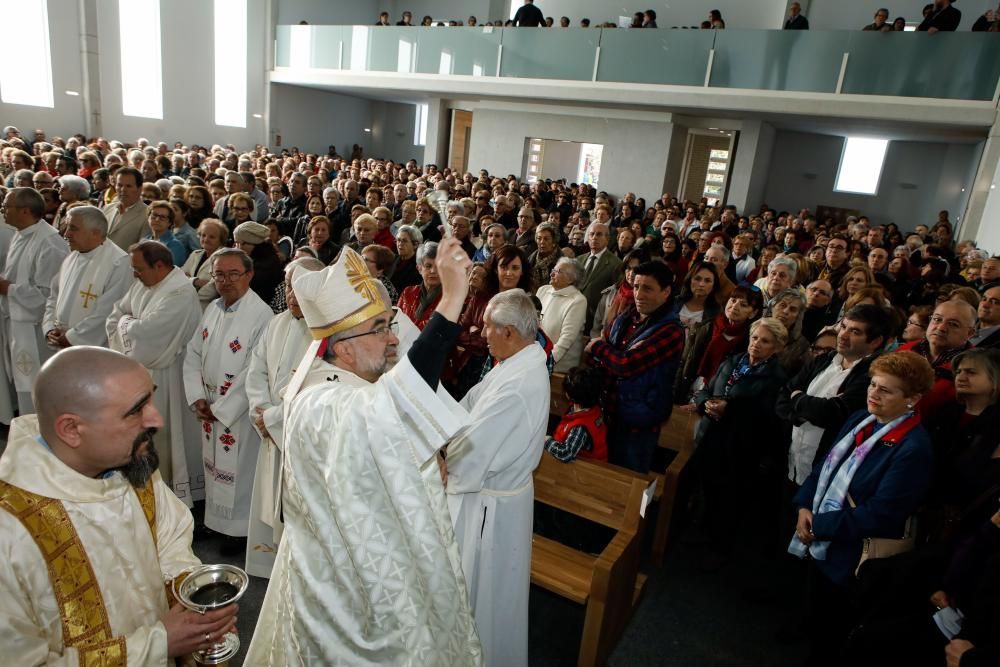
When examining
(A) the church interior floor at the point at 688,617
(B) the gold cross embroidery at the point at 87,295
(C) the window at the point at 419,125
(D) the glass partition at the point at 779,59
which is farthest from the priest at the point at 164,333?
(C) the window at the point at 419,125

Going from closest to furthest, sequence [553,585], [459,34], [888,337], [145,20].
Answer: [553,585], [888,337], [459,34], [145,20]

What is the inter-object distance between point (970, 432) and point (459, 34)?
14875mm

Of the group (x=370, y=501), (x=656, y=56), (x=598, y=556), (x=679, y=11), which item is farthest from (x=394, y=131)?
(x=370, y=501)

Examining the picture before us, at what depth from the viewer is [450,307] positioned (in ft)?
5.34

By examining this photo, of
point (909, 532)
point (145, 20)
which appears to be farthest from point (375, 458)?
point (145, 20)

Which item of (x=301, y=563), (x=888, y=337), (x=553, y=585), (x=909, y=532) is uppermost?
(x=888, y=337)

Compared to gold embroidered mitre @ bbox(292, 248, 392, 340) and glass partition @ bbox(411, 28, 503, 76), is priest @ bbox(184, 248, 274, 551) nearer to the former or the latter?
gold embroidered mitre @ bbox(292, 248, 392, 340)

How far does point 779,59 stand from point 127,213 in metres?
11.0

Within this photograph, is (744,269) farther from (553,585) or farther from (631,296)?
(553,585)

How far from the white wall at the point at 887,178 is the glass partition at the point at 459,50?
30.4 feet

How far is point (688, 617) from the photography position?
3.49m

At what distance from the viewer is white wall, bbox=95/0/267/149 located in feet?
56.8

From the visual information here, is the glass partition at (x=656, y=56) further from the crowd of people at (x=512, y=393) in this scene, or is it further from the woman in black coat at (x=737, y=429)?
the woman in black coat at (x=737, y=429)

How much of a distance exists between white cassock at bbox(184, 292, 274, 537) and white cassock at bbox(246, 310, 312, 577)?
226 mm
